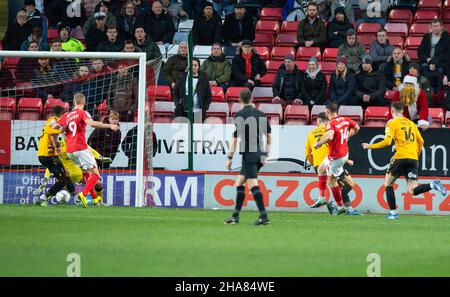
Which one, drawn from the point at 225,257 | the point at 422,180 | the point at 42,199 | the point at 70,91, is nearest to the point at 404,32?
the point at 422,180

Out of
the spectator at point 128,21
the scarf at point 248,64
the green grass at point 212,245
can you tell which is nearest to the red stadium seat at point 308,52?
the scarf at point 248,64

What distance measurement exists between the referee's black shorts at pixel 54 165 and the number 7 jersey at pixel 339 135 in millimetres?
5132

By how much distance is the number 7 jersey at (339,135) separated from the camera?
18625 millimetres

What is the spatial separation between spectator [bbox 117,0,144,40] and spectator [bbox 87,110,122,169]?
3524 mm

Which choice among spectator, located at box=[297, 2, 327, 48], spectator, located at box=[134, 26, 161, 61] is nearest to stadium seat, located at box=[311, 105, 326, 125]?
spectator, located at box=[297, 2, 327, 48]

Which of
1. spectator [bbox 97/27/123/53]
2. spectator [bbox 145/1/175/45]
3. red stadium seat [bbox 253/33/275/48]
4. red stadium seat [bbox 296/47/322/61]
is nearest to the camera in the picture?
spectator [bbox 97/27/123/53]

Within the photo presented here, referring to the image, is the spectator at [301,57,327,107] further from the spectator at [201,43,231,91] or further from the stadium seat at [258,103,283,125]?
the spectator at [201,43,231,91]

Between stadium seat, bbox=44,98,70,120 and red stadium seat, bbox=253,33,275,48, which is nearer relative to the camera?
stadium seat, bbox=44,98,70,120

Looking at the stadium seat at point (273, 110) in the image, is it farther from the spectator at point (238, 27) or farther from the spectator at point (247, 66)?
the spectator at point (238, 27)

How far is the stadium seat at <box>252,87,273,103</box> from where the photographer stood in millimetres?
23609

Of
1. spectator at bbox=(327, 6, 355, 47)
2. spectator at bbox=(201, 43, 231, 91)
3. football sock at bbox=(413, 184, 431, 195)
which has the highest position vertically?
spectator at bbox=(327, 6, 355, 47)

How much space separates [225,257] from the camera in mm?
11516

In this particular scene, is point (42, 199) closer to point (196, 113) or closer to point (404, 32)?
point (196, 113)

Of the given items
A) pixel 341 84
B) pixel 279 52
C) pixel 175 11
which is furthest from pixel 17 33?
pixel 341 84
